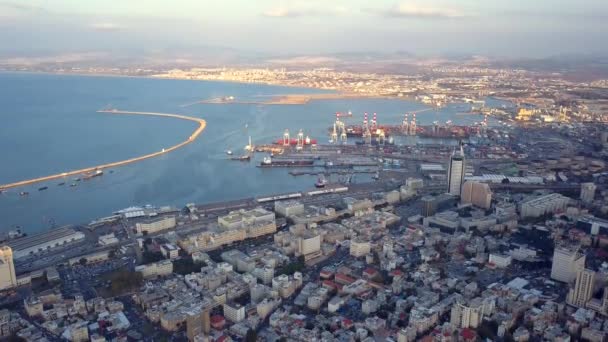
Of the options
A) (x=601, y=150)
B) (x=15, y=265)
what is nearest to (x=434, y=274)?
(x=15, y=265)

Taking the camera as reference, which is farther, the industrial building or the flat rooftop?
the flat rooftop

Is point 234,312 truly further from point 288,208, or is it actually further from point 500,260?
point 500,260

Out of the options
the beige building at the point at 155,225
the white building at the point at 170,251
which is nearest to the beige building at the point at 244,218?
the beige building at the point at 155,225

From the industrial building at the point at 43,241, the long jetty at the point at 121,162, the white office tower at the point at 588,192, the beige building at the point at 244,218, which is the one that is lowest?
the industrial building at the point at 43,241

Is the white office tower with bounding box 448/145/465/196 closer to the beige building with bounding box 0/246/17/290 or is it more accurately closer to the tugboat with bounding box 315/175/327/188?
the tugboat with bounding box 315/175/327/188

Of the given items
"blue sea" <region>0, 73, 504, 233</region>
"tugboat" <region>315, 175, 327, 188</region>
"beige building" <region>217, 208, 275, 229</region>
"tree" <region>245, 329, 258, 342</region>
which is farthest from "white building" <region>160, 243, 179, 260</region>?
"tugboat" <region>315, 175, 327, 188</region>

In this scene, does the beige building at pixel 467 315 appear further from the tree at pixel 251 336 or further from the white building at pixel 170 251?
the white building at pixel 170 251
